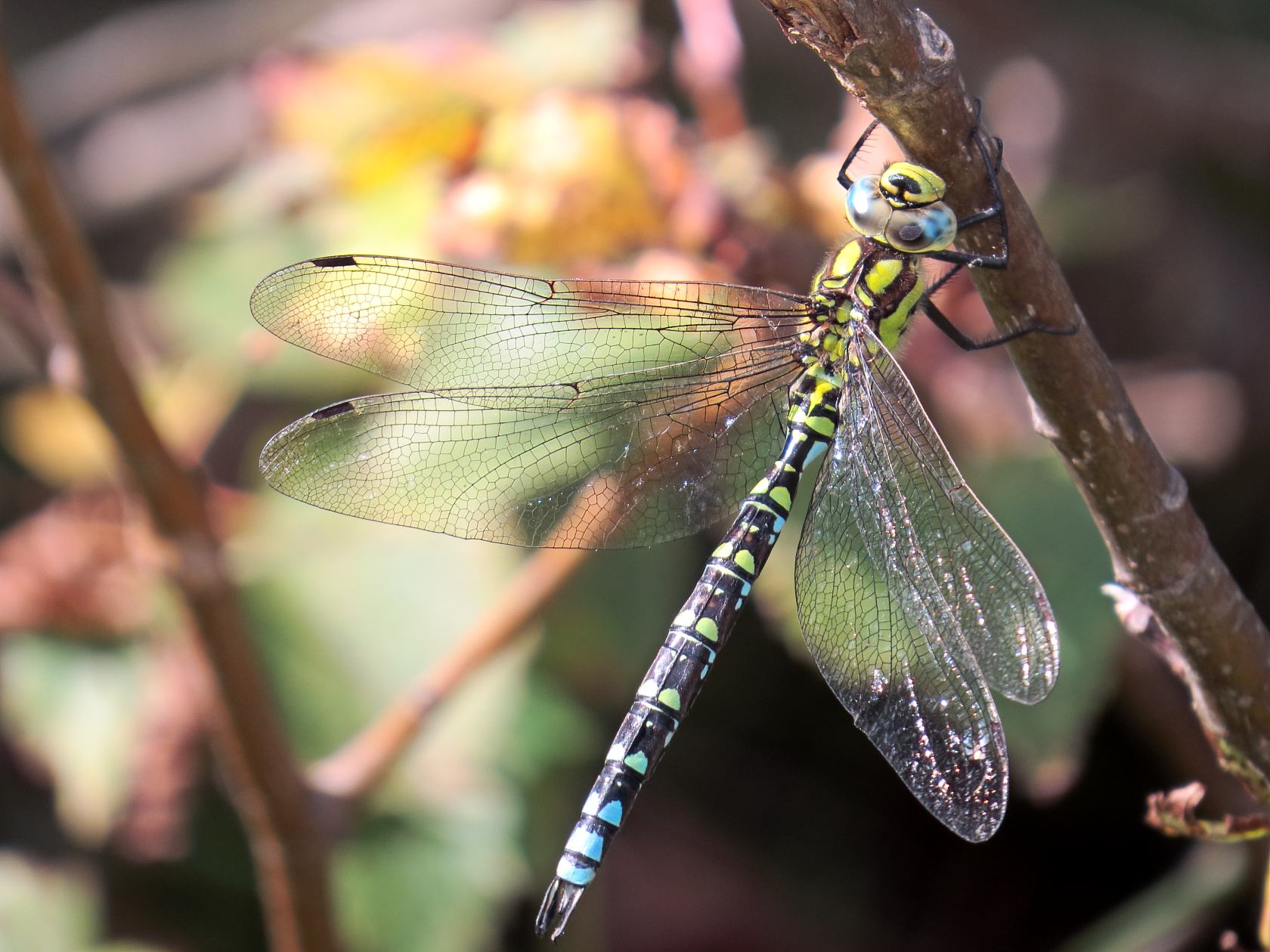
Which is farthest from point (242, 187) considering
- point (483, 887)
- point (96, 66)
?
point (96, 66)

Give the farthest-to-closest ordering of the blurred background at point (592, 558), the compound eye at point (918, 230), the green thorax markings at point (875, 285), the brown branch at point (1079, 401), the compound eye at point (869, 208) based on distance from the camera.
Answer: the blurred background at point (592, 558)
the green thorax markings at point (875, 285)
the compound eye at point (869, 208)
the compound eye at point (918, 230)
the brown branch at point (1079, 401)

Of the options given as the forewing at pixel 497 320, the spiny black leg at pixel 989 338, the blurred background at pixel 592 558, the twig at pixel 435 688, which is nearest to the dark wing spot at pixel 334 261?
the forewing at pixel 497 320

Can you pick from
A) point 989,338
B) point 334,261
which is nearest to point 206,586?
point 334,261

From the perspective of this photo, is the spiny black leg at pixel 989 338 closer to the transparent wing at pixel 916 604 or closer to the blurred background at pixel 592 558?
the transparent wing at pixel 916 604

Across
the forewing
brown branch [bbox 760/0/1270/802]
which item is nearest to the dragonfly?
the forewing

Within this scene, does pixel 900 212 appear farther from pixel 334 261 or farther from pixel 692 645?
pixel 334 261

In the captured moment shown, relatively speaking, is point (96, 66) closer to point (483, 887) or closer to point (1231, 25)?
point (483, 887)
